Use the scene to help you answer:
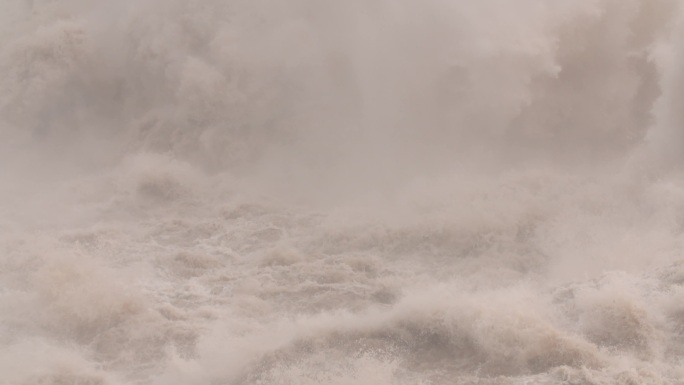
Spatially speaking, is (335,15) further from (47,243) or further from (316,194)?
(47,243)

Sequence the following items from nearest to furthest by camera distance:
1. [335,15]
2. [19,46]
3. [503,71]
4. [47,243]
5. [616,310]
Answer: [616,310] < [47,243] < [503,71] < [335,15] < [19,46]

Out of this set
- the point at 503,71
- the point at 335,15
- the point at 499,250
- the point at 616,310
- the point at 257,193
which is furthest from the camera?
the point at 335,15

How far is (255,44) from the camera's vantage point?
13.3 metres

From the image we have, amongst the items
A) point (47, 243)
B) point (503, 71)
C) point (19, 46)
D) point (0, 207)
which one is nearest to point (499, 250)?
point (503, 71)

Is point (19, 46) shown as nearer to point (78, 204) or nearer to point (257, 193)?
point (78, 204)

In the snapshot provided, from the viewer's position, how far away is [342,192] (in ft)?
34.9

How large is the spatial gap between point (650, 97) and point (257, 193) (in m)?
6.07

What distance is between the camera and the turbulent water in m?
6.16

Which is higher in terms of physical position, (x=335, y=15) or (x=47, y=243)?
(x=335, y=15)

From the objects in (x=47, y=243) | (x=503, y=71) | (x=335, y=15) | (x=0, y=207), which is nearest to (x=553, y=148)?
(x=503, y=71)

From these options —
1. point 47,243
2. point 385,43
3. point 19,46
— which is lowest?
point 47,243

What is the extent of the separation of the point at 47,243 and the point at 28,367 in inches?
133

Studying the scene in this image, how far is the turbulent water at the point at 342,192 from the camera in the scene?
6.16 metres

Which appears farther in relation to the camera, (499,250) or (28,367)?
(499,250)
